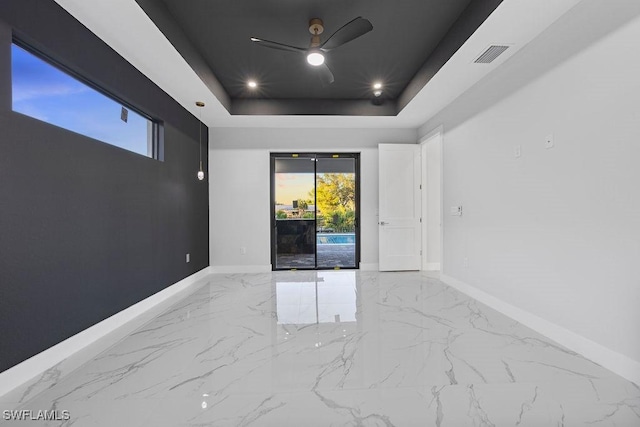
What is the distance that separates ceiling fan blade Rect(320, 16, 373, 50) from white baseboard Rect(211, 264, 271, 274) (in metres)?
3.68

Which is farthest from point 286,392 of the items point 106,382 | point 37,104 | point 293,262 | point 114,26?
point 293,262

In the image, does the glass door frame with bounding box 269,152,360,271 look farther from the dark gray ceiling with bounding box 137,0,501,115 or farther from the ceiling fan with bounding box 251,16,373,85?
the ceiling fan with bounding box 251,16,373,85

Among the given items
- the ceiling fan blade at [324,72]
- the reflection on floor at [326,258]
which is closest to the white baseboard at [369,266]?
the reflection on floor at [326,258]

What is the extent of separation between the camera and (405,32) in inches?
116

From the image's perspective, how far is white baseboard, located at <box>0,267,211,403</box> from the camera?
1.77 m

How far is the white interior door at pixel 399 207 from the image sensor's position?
510 cm

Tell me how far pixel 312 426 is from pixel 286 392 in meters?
0.32

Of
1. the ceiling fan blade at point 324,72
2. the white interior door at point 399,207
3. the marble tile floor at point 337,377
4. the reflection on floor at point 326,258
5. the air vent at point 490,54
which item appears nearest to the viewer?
the marble tile floor at point 337,377

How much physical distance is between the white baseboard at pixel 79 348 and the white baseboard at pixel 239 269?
158 cm

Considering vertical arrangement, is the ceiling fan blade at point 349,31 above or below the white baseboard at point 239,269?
above

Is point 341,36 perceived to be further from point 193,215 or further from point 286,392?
point 193,215

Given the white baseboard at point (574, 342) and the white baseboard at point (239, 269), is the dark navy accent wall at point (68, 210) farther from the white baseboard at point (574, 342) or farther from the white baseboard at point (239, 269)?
the white baseboard at point (574, 342)

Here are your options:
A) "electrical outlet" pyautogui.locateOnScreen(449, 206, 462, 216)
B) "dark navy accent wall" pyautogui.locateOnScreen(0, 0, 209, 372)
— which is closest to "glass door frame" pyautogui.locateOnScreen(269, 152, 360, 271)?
"electrical outlet" pyautogui.locateOnScreen(449, 206, 462, 216)

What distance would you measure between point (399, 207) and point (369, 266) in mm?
1189
